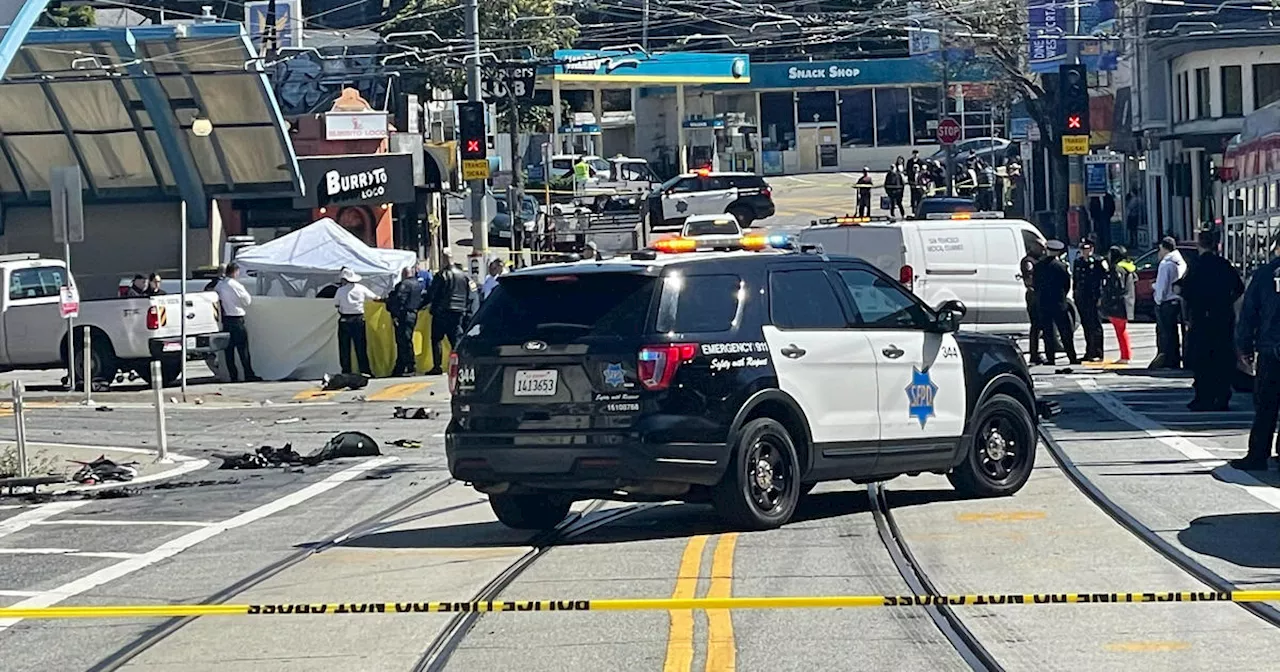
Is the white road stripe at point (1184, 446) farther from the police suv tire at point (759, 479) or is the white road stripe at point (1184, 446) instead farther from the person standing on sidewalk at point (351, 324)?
the person standing on sidewalk at point (351, 324)

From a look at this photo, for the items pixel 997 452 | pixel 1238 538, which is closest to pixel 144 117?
pixel 997 452

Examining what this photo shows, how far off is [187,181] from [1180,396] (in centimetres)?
2588

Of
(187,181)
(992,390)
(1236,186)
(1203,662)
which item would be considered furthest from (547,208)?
(1203,662)

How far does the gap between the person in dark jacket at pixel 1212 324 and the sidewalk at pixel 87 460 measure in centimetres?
1017

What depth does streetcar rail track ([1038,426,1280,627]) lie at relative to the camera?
910cm

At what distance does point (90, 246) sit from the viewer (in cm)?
4359

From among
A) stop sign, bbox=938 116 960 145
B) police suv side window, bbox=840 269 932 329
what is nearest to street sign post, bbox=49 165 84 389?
police suv side window, bbox=840 269 932 329

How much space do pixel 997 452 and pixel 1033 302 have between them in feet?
42.8

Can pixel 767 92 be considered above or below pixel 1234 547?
above

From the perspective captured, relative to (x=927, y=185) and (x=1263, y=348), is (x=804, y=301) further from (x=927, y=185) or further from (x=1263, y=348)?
(x=927, y=185)

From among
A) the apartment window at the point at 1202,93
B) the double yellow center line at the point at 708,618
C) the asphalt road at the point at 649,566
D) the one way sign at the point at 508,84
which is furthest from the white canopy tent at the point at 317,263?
the apartment window at the point at 1202,93

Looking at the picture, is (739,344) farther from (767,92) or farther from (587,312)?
(767,92)

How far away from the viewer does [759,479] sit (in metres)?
12.1

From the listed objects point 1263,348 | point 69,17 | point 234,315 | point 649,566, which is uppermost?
point 69,17
